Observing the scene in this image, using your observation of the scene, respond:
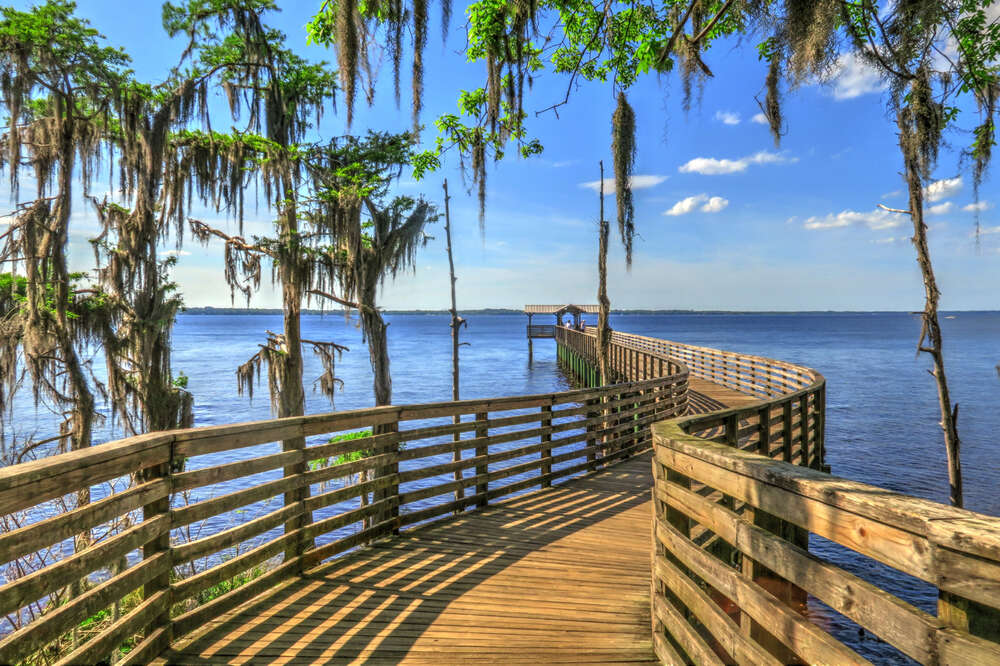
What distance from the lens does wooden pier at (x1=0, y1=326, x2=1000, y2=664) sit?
4.75 ft

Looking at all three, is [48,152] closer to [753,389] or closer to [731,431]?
[731,431]

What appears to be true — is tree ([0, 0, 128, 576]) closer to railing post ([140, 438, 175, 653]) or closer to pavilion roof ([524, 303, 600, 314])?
railing post ([140, 438, 175, 653])

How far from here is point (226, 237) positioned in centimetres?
1481

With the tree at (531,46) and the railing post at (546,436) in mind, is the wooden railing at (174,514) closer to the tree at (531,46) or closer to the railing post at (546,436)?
the railing post at (546,436)

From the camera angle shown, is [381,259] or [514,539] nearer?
[514,539]

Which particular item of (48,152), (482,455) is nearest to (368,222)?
(48,152)

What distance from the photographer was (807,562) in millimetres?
1726

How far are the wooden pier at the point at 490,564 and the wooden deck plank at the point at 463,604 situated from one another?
17 millimetres

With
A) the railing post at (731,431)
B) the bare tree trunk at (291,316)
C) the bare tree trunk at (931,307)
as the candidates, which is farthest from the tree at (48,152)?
the bare tree trunk at (931,307)

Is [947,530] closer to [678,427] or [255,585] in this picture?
[678,427]

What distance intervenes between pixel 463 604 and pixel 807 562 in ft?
8.30

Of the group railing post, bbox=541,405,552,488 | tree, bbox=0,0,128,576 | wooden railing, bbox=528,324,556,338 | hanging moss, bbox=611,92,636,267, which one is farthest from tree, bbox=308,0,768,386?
wooden railing, bbox=528,324,556,338

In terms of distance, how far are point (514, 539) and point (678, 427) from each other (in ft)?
7.26

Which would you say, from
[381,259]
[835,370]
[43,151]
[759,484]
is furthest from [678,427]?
[835,370]
